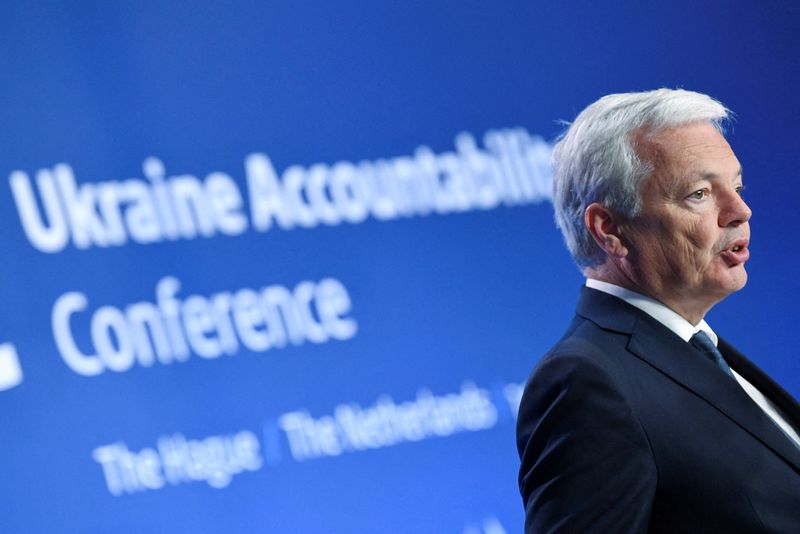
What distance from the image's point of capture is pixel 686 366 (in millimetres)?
1632

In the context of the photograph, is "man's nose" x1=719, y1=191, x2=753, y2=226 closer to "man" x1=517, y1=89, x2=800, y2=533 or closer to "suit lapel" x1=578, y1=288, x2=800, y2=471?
"man" x1=517, y1=89, x2=800, y2=533

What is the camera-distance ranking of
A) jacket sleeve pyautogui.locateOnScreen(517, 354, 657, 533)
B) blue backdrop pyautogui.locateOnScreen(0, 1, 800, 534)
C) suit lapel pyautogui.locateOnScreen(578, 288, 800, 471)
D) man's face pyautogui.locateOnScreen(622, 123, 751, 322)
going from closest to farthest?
jacket sleeve pyautogui.locateOnScreen(517, 354, 657, 533) → suit lapel pyautogui.locateOnScreen(578, 288, 800, 471) → man's face pyautogui.locateOnScreen(622, 123, 751, 322) → blue backdrop pyautogui.locateOnScreen(0, 1, 800, 534)

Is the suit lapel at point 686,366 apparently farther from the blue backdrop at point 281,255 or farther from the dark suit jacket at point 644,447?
the blue backdrop at point 281,255

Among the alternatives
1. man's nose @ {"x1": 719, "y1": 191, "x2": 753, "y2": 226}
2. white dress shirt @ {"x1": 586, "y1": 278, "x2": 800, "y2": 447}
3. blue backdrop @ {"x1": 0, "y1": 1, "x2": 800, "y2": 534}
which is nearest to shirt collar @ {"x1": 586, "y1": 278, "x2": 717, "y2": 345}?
white dress shirt @ {"x1": 586, "y1": 278, "x2": 800, "y2": 447}

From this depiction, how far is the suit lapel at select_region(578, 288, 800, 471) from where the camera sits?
62.4 inches

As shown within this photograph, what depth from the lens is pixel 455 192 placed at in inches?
143

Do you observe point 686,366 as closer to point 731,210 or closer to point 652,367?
point 652,367

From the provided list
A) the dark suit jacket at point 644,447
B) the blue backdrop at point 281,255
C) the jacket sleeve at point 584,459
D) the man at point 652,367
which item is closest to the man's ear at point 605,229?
the man at point 652,367

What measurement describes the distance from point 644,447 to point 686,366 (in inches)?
7.8

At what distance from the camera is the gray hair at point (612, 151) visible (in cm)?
170

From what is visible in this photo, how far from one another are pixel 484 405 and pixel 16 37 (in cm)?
177

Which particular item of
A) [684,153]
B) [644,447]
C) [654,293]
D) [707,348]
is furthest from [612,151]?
[644,447]

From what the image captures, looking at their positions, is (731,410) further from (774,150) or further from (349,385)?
(774,150)

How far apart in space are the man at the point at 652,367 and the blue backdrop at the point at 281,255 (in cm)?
168
